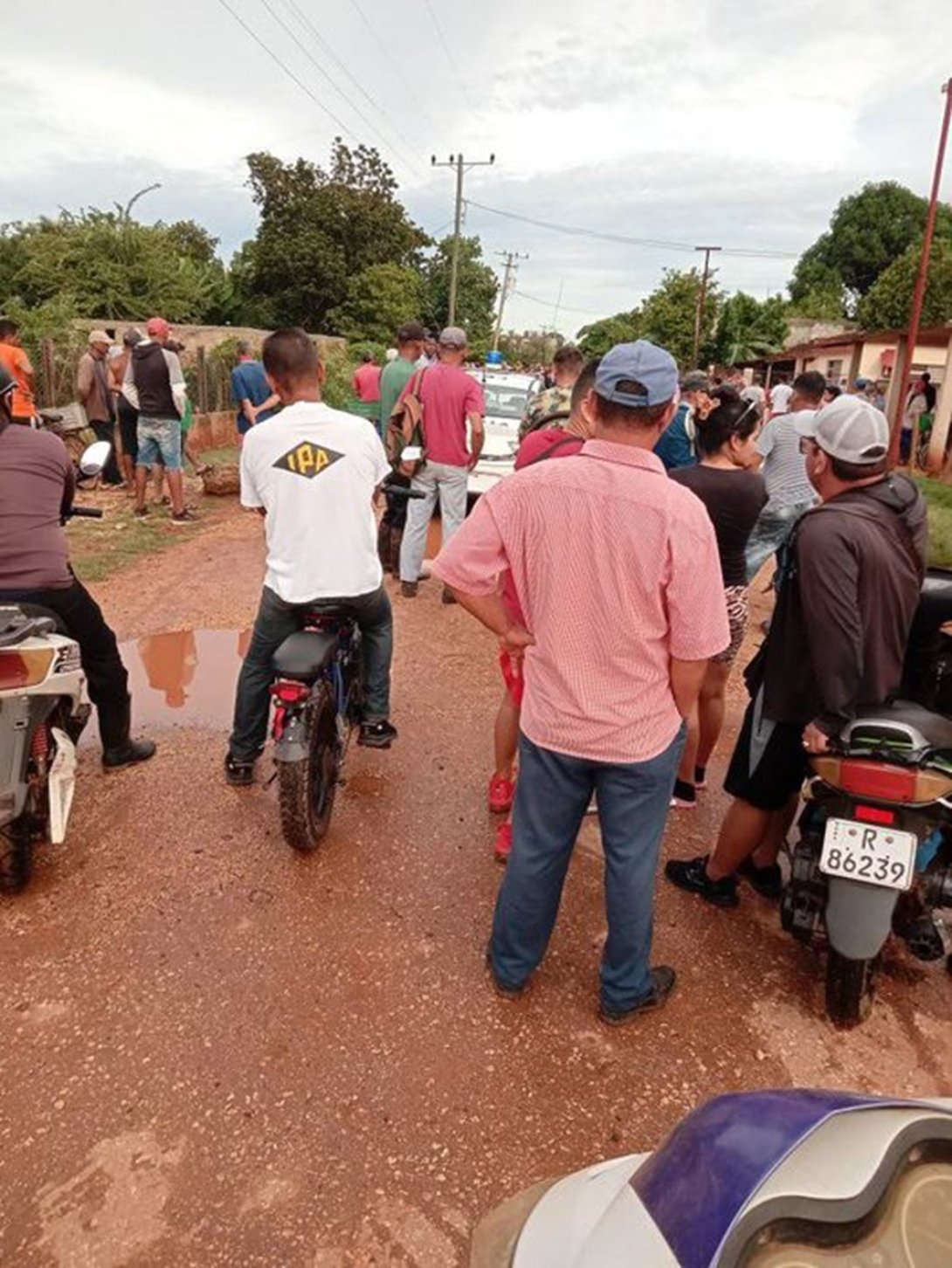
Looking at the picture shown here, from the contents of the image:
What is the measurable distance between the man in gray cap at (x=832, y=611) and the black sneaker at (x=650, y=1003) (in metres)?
0.60

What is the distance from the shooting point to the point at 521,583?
234 centimetres

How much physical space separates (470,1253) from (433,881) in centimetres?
148

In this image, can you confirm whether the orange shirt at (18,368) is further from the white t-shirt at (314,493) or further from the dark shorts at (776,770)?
the dark shorts at (776,770)

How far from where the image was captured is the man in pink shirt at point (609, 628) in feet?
7.06

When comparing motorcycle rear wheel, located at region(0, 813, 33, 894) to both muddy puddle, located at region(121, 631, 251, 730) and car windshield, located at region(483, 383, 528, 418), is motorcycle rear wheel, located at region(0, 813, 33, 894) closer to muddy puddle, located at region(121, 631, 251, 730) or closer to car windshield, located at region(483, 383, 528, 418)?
muddy puddle, located at region(121, 631, 251, 730)

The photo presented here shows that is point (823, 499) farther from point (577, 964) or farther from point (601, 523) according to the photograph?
point (577, 964)

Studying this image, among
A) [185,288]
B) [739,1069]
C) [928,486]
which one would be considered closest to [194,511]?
[739,1069]

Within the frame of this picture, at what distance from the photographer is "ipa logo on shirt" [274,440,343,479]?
10.9ft

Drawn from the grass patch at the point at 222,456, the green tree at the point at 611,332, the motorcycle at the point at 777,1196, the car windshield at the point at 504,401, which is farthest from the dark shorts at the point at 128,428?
the green tree at the point at 611,332

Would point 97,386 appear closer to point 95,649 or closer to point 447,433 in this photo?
point 447,433

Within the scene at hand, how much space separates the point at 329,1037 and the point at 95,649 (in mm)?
2033

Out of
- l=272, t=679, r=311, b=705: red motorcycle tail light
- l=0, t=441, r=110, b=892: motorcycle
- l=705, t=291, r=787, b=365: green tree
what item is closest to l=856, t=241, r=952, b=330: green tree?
l=705, t=291, r=787, b=365: green tree

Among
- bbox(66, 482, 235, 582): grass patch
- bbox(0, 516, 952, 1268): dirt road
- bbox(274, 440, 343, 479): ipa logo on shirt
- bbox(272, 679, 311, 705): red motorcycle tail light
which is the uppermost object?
bbox(274, 440, 343, 479): ipa logo on shirt

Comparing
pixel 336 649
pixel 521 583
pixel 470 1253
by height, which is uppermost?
pixel 521 583
